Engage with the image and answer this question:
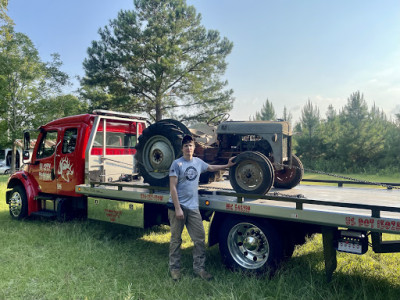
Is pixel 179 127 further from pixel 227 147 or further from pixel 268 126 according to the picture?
pixel 268 126

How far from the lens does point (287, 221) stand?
153 inches

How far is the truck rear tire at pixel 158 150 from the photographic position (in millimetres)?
5030

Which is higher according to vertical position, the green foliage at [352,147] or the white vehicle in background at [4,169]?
the green foliage at [352,147]

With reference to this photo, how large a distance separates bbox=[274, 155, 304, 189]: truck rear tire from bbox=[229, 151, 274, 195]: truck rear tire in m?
1.49

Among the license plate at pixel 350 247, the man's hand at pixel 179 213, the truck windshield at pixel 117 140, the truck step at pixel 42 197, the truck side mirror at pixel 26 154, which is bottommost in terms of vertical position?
the license plate at pixel 350 247

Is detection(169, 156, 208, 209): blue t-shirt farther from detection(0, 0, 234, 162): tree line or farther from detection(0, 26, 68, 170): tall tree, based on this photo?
detection(0, 26, 68, 170): tall tree

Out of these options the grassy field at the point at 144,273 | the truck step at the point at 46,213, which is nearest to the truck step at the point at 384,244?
the grassy field at the point at 144,273

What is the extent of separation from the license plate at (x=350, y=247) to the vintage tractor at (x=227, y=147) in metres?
1.32

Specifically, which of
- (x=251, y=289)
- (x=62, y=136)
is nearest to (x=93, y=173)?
(x=62, y=136)

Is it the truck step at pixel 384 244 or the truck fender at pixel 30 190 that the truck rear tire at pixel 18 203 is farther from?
the truck step at pixel 384 244

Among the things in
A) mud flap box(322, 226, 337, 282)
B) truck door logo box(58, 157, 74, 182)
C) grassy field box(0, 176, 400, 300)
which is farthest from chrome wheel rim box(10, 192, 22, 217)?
mud flap box(322, 226, 337, 282)

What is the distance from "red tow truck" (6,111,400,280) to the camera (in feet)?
11.1

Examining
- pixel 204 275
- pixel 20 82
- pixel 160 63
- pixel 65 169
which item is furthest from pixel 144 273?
pixel 20 82

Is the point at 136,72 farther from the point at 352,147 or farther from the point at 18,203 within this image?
the point at 352,147
